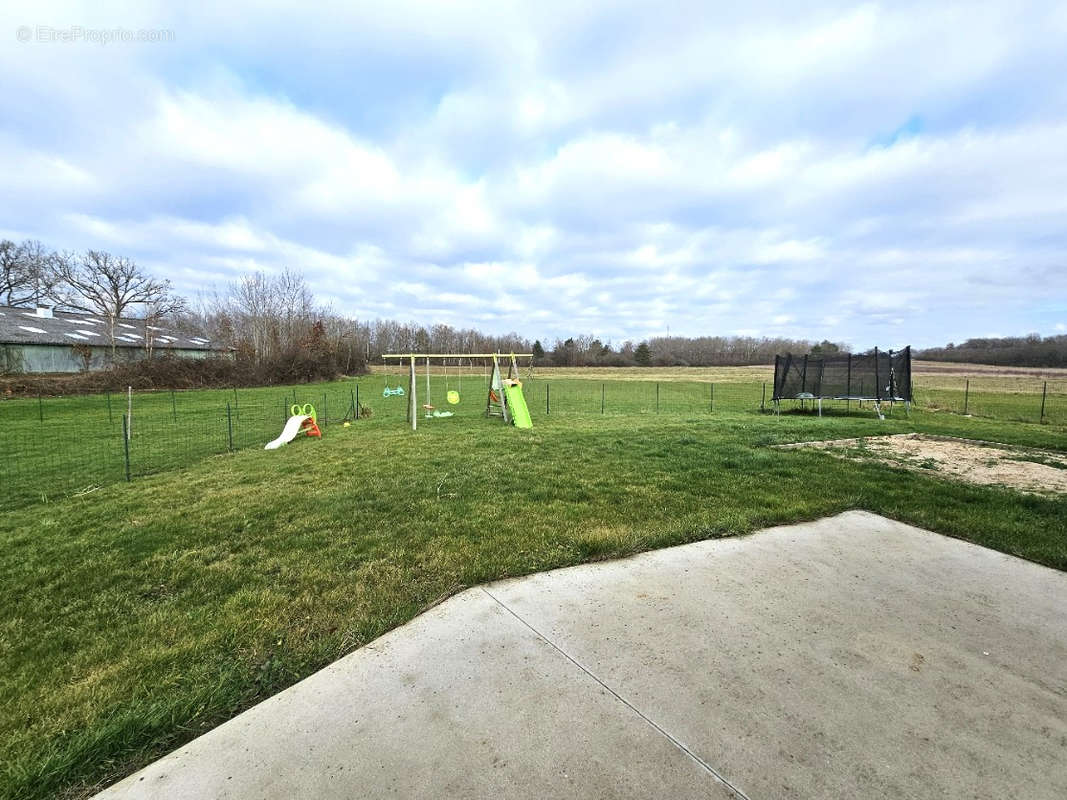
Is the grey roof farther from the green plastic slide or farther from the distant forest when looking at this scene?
the distant forest

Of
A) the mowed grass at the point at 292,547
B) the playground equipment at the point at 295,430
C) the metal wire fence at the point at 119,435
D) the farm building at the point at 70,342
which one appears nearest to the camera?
the mowed grass at the point at 292,547

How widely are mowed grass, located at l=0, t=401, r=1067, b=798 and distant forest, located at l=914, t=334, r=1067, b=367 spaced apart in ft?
261

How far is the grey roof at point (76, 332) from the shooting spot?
26.3m

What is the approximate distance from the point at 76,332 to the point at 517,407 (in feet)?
Answer: 112

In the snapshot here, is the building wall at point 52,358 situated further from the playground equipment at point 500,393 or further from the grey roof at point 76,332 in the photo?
the playground equipment at point 500,393

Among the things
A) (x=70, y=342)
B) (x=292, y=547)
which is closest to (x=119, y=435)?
(x=292, y=547)

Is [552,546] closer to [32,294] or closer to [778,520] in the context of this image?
[778,520]

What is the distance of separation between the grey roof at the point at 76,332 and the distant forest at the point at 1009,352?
91.7m

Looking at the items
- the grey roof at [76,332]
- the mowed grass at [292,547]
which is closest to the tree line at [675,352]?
the grey roof at [76,332]

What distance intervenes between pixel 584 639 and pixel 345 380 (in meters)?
42.0

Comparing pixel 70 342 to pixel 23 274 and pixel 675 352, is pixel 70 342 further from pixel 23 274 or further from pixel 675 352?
pixel 675 352

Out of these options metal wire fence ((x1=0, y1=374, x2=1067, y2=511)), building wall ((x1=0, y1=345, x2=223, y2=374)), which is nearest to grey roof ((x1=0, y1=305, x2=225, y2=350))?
building wall ((x1=0, y1=345, x2=223, y2=374))

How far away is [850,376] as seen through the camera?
552 inches

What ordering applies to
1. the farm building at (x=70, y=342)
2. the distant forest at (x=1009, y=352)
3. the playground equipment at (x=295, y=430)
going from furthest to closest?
1. the distant forest at (x=1009, y=352)
2. the farm building at (x=70, y=342)
3. the playground equipment at (x=295, y=430)
